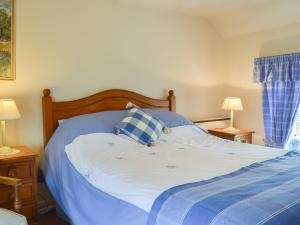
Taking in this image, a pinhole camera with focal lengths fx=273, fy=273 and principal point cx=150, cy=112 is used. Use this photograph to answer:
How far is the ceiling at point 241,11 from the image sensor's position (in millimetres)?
3277

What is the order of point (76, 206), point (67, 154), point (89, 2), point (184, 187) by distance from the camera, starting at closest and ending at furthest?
point (184, 187)
point (76, 206)
point (67, 154)
point (89, 2)

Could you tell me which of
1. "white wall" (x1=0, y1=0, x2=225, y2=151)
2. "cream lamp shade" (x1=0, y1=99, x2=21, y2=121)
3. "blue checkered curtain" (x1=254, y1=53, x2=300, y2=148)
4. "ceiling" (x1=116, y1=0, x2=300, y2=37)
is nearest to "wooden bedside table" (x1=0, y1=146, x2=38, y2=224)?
"cream lamp shade" (x1=0, y1=99, x2=21, y2=121)

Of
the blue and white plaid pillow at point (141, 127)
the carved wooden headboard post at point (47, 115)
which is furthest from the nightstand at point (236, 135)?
the carved wooden headboard post at point (47, 115)

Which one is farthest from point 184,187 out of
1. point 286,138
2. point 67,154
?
point 286,138

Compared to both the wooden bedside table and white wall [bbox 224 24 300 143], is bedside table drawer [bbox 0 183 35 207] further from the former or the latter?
white wall [bbox 224 24 300 143]

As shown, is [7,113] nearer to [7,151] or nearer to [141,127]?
[7,151]

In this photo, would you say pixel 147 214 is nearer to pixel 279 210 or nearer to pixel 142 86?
pixel 279 210

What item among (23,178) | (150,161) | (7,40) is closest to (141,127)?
(150,161)

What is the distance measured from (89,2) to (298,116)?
2.99m

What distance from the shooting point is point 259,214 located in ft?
4.09

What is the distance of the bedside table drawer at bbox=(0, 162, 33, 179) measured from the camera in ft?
7.29

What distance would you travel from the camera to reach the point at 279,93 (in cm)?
364

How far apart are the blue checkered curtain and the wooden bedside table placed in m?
3.04

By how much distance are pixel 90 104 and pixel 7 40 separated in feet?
3.29
